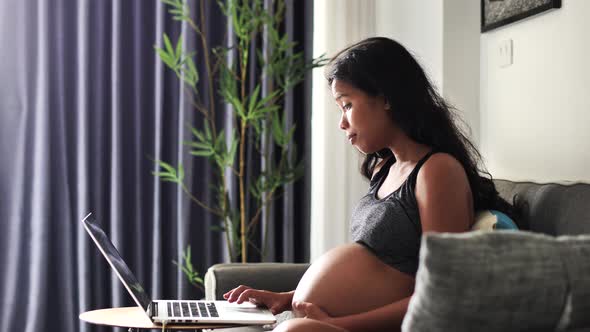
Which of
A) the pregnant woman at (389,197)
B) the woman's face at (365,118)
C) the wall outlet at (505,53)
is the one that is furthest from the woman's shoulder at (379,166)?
the wall outlet at (505,53)

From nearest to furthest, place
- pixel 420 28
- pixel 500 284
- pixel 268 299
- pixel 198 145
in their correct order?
1. pixel 500 284
2. pixel 268 299
3. pixel 420 28
4. pixel 198 145

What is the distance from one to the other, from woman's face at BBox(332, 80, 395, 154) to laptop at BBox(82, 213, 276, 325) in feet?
1.50

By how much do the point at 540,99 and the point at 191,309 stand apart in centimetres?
113

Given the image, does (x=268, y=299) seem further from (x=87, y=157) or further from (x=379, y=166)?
(x=87, y=157)

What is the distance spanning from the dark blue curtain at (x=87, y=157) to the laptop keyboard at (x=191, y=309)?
1.56 meters

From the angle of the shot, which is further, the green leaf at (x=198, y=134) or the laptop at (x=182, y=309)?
the green leaf at (x=198, y=134)

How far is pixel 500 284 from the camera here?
0.89 meters

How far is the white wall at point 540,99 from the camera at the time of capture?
2.15 metres

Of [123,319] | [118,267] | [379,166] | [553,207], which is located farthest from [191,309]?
[553,207]

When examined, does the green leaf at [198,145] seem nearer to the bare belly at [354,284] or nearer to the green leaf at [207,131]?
the green leaf at [207,131]

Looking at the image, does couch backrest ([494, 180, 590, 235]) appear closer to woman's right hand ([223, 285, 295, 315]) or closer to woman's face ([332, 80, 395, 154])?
woman's face ([332, 80, 395, 154])

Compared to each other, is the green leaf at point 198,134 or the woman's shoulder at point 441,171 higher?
the green leaf at point 198,134

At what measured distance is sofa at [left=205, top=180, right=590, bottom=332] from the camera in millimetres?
913

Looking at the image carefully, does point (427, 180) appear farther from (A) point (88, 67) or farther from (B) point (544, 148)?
(A) point (88, 67)
